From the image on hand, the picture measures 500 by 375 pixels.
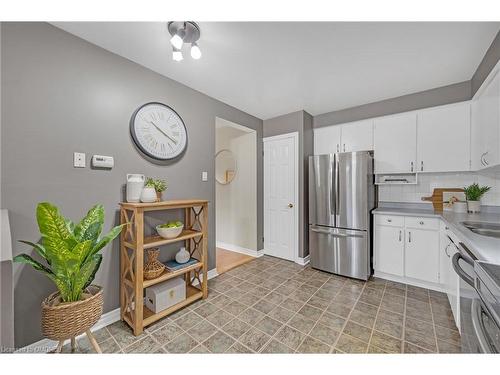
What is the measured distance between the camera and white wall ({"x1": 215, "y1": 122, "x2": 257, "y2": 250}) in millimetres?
3533

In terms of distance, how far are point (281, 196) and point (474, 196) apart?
225 centimetres

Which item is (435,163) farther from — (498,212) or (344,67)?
(344,67)

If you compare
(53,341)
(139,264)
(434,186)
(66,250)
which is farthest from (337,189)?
(53,341)

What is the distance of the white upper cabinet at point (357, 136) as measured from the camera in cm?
280

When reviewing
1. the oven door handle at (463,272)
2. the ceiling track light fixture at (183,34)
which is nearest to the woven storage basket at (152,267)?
the ceiling track light fixture at (183,34)

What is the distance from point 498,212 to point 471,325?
198cm

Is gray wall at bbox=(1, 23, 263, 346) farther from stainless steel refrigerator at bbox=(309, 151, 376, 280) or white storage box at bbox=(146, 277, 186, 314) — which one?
stainless steel refrigerator at bbox=(309, 151, 376, 280)

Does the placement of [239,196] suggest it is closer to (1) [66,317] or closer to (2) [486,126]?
(1) [66,317]

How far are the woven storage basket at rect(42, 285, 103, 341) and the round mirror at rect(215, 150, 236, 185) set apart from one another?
113 inches

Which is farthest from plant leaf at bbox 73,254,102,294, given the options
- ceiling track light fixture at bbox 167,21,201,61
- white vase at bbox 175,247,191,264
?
ceiling track light fixture at bbox 167,21,201,61

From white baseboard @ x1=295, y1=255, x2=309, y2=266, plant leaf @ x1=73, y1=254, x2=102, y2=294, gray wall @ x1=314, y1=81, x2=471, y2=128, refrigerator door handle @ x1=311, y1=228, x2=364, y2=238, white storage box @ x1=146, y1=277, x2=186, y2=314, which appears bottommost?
white baseboard @ x1=295, y1=255, x2=309, y2=266

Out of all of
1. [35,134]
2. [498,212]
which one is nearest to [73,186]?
[35,134]

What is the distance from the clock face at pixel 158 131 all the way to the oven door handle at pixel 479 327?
7.96 feet
